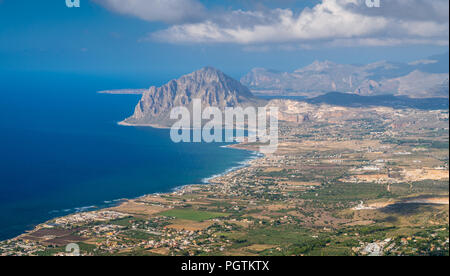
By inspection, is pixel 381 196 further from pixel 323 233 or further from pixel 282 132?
pixel 282 132

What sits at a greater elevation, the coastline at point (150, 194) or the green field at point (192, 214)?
the coastline at point (150, 194)

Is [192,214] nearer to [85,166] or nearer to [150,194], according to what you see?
[150,194]

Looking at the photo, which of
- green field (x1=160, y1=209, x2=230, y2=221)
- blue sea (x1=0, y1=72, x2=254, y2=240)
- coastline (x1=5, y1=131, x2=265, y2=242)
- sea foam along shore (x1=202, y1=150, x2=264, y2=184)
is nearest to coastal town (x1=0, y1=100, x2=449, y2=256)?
green field (x1=160, y1=209, x2=230, y2=221)

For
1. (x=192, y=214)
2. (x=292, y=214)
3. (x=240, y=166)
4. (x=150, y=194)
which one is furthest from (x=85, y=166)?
(x=292, y=214)

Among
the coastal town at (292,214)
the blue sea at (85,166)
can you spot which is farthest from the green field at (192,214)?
the blue sea at (85,166)

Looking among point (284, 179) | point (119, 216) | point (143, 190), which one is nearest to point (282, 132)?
point (284, 179)

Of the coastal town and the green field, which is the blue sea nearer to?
the coastal town

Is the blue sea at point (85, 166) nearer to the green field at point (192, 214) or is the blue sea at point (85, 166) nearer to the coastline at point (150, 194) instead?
the coastline at point (150, 194)
